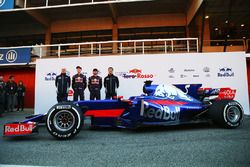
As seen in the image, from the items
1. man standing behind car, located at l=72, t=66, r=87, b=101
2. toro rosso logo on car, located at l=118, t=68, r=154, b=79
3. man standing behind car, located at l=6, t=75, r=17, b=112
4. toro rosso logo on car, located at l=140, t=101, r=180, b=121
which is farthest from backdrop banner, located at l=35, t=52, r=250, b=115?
toro rosso logo on car, located at l=140, t=101, r=180, b=121

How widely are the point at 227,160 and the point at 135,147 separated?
4.12 ft

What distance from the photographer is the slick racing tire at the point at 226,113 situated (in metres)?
4.41

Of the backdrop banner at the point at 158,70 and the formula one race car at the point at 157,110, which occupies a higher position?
the backdrop banner at the point at 158,70

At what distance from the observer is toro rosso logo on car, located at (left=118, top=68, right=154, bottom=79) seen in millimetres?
8619

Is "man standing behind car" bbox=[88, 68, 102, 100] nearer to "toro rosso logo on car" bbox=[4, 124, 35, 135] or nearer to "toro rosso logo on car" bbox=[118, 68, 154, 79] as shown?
"toro rosso logo on car" bbox=[118, 68, 154, 79]

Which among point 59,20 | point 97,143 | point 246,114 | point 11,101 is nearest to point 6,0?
point 59,20

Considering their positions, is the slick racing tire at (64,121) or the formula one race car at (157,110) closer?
the slick racing tire at (64,121)

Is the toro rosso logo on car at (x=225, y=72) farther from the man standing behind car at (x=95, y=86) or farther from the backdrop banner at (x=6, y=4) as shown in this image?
the backdrop banner at (x=6, y=4)

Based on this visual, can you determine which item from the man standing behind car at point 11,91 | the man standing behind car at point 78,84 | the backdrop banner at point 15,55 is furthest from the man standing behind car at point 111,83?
the backdrop banner at point 15,55

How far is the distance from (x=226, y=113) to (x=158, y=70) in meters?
4.45

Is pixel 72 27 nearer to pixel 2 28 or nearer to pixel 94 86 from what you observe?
pixel 2 28

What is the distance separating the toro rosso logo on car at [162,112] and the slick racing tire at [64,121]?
1.31 metres

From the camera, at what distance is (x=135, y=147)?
3.16 metres

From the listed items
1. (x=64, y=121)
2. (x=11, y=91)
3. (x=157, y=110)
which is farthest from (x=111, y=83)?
(x=11, y=91)
